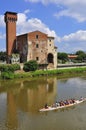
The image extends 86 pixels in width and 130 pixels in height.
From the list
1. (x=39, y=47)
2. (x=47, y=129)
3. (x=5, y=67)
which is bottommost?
(x=47, y=129)

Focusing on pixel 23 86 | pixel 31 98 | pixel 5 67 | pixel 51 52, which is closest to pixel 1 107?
pixel 31 98

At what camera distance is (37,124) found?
939 inches

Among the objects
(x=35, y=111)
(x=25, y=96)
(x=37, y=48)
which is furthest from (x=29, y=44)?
(x=35, y=111)

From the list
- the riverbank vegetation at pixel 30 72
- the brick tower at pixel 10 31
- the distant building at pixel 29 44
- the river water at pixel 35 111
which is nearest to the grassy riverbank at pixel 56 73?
the riverbank vegetation at pixel 30 72

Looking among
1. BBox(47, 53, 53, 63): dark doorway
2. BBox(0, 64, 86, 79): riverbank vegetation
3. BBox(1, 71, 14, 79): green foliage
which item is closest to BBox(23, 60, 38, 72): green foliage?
BBox(0, 64, 86, 79): riverbank vegetation

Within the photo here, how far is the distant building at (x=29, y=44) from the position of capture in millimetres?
63719

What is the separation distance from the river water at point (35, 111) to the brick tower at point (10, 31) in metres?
22.3

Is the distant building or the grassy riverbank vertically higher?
the distant building

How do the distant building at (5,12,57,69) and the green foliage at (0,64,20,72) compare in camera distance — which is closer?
the green foliage at (0,64,20,72)

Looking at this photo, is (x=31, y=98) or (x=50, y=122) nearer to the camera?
(x=50, y=122)

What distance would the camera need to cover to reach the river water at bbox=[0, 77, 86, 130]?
2344 cm

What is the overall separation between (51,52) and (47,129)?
152 ft

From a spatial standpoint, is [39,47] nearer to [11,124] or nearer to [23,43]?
[23,43]

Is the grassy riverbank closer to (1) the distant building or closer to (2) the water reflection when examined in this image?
(1) the distant building
